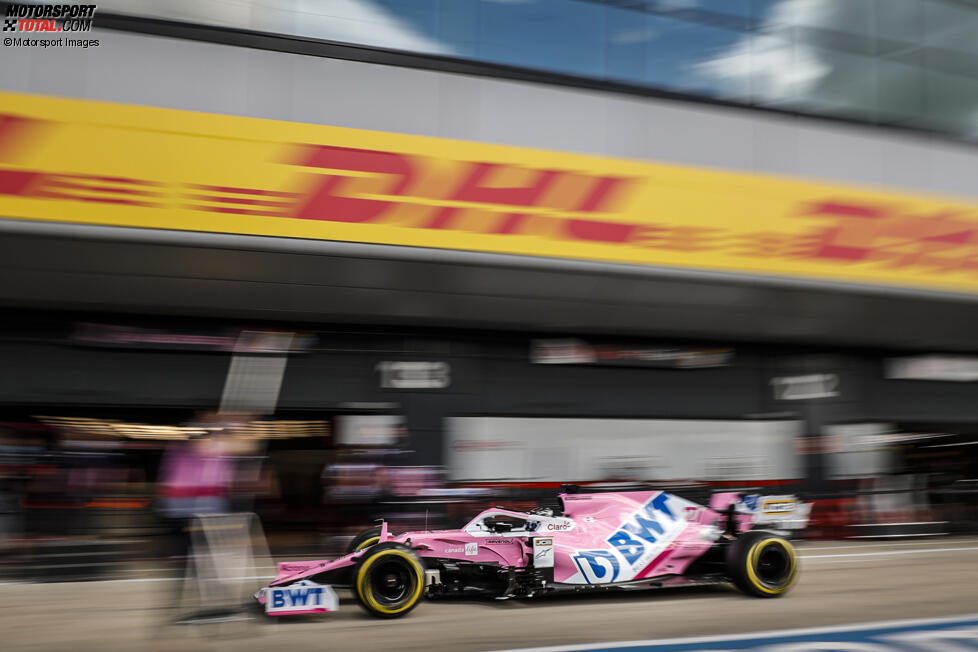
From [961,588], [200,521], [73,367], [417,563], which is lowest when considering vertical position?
[961,588]

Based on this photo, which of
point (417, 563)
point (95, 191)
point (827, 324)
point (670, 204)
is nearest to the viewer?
point (417, 563)

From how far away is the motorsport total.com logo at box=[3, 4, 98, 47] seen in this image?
806cm

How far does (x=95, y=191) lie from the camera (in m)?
8.03

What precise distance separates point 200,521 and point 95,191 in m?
4.37

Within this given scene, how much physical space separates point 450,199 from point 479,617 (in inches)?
195

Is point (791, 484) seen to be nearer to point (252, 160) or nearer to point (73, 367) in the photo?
point (252, 160)

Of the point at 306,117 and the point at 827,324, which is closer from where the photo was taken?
the point at 306,117

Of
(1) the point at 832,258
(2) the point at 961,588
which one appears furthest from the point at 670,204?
(2) the point at 961,588

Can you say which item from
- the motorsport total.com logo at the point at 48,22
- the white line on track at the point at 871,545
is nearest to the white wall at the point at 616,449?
the white line on track at the point at 871,545

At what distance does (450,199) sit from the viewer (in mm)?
9148

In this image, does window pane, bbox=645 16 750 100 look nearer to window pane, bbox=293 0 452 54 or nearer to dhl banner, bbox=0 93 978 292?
dhl banner, bbox=0 93 978 292

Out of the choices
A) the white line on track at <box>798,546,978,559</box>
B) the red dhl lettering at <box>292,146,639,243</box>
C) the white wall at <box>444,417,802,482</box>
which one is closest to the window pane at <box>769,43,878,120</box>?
the red dhl lettering at <box>292,146,639,243</box>

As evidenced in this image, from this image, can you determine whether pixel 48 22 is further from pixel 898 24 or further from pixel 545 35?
pixel 898 24

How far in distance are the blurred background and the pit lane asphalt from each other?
2.09 meters
